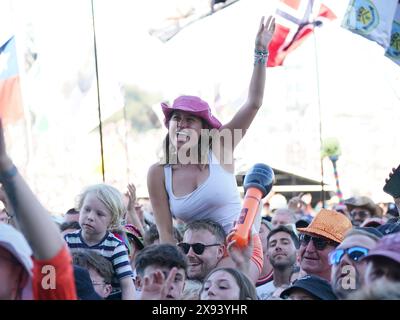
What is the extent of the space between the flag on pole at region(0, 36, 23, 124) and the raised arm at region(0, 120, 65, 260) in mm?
5383

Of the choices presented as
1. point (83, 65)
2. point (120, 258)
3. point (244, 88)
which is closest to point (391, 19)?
point (244, 88)

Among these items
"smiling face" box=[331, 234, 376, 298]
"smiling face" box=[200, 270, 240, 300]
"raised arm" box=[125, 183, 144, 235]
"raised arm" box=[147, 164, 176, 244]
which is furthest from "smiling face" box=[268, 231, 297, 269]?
"raised arm" box=[125, 183, 144, 235]

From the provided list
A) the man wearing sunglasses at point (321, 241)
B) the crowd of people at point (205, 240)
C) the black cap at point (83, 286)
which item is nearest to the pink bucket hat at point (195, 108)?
the crowd of people at point (205, 240)

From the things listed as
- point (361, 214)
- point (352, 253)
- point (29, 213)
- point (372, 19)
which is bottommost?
point (361, 214)

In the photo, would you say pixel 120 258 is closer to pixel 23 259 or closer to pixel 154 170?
pixel 154 170

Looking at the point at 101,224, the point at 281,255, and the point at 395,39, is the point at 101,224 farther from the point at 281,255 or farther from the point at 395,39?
the point at 395,39

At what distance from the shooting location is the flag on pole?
8.98 metres

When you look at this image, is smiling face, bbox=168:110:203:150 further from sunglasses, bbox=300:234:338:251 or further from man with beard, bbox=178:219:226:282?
sunglasses, bbox=300:234:338:251

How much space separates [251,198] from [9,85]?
5.04m

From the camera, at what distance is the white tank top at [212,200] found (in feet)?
16.8

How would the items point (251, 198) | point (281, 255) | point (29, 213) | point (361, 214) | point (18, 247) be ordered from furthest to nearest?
point (361, 214) → point (281, 255) → point (251, 198) → point (18, 247) → point (29, 213)

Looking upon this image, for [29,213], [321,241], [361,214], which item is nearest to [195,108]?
[321,241]

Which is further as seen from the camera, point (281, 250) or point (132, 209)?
point (132, 209)

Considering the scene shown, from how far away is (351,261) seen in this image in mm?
4270
